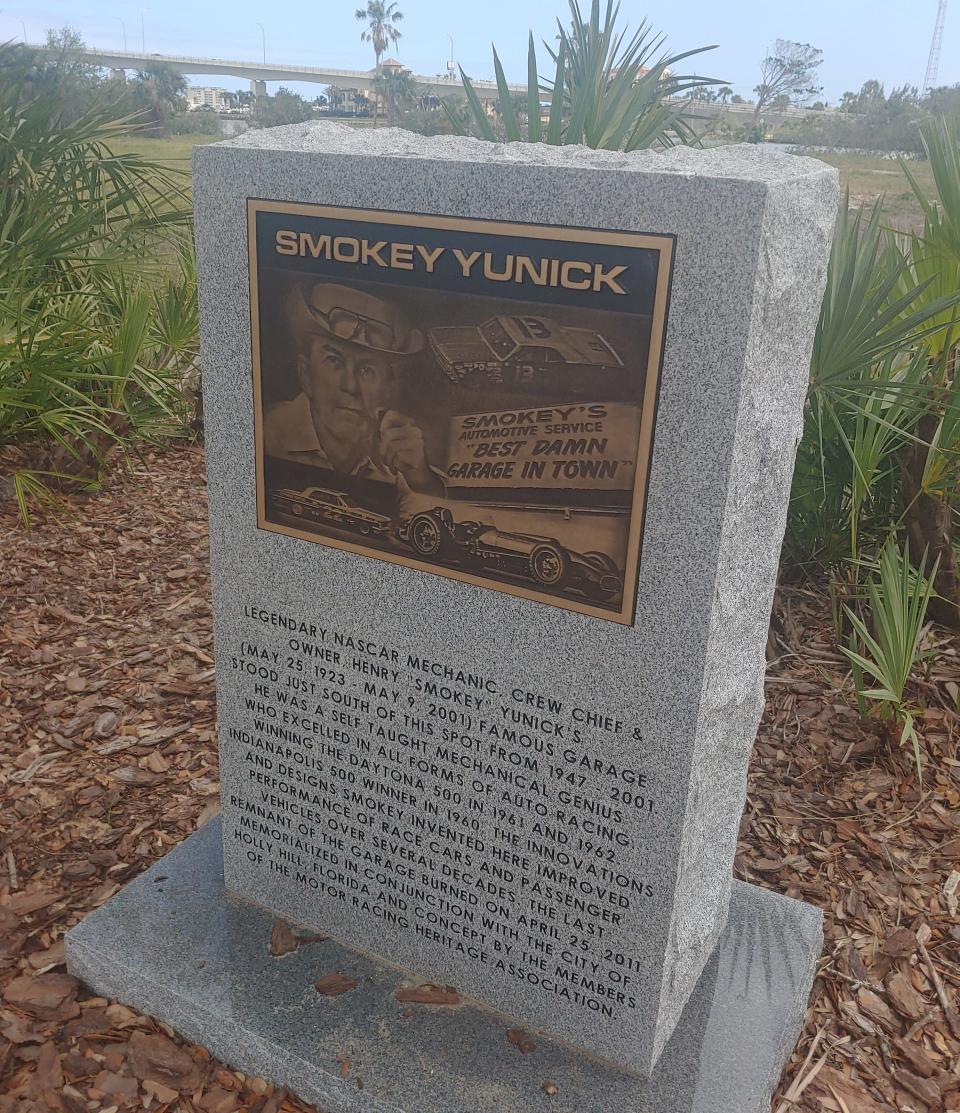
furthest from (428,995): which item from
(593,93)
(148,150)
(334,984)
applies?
(148,150)

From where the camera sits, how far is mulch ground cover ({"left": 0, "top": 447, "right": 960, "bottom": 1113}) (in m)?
2.49

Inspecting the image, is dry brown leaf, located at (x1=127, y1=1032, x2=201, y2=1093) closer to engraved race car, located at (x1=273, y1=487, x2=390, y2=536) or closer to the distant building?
engraved race car, located at (x1=273, y1=487, x2=390, y2=536)

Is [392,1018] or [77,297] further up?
[77,297]

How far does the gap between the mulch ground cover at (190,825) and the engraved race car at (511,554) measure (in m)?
1.17

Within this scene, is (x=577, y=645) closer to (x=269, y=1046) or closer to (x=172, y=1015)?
(x=269, y=1046)

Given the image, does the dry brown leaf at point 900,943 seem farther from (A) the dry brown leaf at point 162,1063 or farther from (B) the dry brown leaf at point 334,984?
(A) the dry brown leaf at point 162,1063

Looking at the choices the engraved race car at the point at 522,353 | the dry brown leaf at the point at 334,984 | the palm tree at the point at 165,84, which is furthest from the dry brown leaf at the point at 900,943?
the palm tree at the point at 165,84

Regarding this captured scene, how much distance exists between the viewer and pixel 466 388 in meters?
2.01

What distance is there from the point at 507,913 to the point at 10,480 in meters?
4.40

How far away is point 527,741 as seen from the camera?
2.25 meters

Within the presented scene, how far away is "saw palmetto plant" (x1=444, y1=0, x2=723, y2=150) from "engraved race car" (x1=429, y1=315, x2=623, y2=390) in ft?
7.57

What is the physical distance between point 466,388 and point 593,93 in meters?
2.70

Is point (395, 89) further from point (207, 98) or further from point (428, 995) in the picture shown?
point (428, 995)

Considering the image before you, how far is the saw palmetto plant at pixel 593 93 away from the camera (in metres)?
4.12
